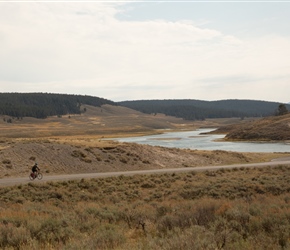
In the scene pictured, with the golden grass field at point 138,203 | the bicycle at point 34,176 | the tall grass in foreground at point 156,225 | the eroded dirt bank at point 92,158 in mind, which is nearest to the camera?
the tall grass in foreground at point 156,225

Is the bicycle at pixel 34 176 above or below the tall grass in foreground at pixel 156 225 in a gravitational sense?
below

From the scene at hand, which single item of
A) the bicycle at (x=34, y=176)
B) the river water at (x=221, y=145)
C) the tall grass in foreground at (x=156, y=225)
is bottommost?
the river water at (x=221, y=145)

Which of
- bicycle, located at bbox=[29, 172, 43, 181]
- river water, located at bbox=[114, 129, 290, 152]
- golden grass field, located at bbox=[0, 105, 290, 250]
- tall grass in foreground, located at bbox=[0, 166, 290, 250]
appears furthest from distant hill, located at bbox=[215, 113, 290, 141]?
tall grass in foreground, located at bbox=[0, 166, 290, 250]

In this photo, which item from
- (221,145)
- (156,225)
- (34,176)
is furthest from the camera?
(221,145)

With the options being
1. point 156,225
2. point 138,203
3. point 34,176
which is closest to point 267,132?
point 34,176

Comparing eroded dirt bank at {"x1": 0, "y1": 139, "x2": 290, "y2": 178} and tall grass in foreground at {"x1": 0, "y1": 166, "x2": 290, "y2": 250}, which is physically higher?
tall grass in foreground at {"x1": 0, "y1": 166, "x2": 290, "y2": 250}

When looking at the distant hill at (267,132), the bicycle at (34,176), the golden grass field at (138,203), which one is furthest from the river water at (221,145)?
the bicycle at (34,176)

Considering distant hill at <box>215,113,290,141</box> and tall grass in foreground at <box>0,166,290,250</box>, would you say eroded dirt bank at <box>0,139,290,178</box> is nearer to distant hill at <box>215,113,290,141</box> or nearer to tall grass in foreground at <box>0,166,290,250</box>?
tall grass in foreground at <box>0,166,290,250</box>

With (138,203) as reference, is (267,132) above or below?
above

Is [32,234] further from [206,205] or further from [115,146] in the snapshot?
[115,146]

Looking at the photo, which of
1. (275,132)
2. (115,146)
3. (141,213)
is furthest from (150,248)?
(275,132)

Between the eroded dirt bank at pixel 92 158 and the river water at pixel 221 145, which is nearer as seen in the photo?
the eroded dirt bank at pixel 92 158

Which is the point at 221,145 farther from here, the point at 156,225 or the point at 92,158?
the point at 156,225

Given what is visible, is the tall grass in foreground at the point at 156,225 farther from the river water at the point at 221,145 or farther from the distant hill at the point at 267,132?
the distant hill at the point at 267,132
